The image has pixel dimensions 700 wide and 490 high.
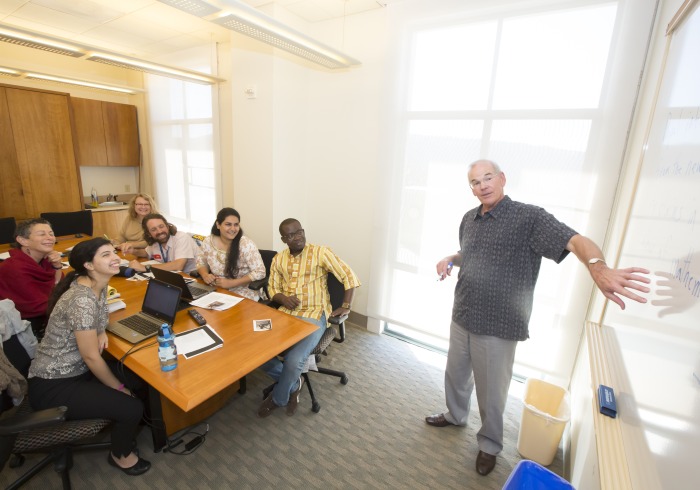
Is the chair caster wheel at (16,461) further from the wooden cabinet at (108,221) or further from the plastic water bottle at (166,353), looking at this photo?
the wooden cabinet at (108,221)

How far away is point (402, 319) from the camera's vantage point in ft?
11.1

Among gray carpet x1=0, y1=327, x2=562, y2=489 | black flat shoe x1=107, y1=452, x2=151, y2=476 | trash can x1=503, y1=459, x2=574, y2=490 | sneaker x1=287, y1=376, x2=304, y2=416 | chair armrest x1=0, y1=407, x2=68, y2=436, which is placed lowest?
gray carpet x1=0, y1=327, x2=562, y2=489

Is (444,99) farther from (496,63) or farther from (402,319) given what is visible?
(402,319)

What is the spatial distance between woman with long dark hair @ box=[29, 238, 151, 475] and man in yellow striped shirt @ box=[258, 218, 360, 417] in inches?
34.4

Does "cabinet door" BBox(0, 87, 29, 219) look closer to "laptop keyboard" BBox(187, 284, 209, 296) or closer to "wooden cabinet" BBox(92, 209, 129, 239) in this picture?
"wooden cabinet" BBox(92, 209, 129, 239)

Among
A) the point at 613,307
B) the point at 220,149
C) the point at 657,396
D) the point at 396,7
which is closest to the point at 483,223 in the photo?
the point at 613,307

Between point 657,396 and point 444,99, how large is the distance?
257 centimetres

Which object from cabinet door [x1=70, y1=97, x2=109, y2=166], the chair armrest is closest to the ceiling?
cabinet door [x1=70, y1=97, x2=109, y2=166]

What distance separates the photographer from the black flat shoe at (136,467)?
1857 mm

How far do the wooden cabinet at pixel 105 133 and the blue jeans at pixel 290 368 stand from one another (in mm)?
4967

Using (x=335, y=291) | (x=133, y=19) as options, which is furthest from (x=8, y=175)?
(x=335, y=291)

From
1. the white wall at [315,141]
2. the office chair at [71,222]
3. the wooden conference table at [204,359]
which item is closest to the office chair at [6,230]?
the office chair at [71,222]

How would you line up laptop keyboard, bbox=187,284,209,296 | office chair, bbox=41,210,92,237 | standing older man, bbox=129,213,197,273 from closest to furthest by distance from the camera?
laptop keyboard, bbox=187,284,209,296 → standing older man, bbox=129,213,197,273 → office chair, bbox=41,210,92,237

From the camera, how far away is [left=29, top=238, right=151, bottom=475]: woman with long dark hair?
1.63 m
